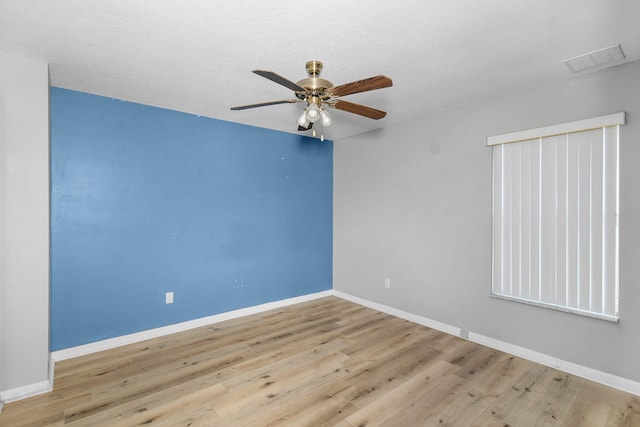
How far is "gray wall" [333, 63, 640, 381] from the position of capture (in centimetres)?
226

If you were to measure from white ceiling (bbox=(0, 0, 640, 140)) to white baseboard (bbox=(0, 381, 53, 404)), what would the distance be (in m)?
2.42

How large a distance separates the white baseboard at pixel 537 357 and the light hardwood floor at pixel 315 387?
8 centimetres

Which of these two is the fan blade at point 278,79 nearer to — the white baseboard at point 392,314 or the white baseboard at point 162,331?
the white baseboard at point 392,314

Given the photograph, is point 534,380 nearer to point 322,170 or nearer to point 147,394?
point 147,394

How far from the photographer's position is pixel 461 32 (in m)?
1.88

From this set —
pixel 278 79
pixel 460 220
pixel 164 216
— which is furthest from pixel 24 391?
pixel 460 220

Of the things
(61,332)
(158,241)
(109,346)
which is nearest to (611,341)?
(158,241)

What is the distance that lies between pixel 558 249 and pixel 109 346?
4291 mm

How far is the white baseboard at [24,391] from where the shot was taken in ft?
6.87

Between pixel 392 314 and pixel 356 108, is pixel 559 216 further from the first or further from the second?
pixel 392 314

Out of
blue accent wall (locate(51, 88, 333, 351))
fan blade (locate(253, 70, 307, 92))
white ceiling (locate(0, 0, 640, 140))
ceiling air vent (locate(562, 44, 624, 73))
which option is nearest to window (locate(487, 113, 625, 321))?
ceiling air vent (locate(562, 44, 624, 73))

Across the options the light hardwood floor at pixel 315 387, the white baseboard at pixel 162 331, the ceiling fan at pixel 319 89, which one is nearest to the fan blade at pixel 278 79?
the ceiling fan at pixel 319 89

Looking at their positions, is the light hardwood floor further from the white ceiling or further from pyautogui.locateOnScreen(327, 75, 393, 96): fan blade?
the white ceiling

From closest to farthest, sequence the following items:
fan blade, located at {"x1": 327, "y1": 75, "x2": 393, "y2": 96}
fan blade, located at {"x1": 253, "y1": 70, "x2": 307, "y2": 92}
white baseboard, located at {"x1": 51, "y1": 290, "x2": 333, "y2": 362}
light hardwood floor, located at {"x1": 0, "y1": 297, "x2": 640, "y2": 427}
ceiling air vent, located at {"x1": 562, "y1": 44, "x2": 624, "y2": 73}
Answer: fan blade, located at {"x1": 253, "y1": 70, "x2": 307, "y2": 92}, fan blade, located at {"x1": 327, "y1": 75, "x2": 393, "y2": 96}, light hardwood floor, located at {"x1": 0, "y1": 297, "x2": 640, "y2": 427}, ceiling air vent, located at {"x1": 562, "y1": 44, "x2": 624, "y2": 73}, white baseboard, located at {"x1": 51, "y1": 290, "x2": 333, "y2": 362}
